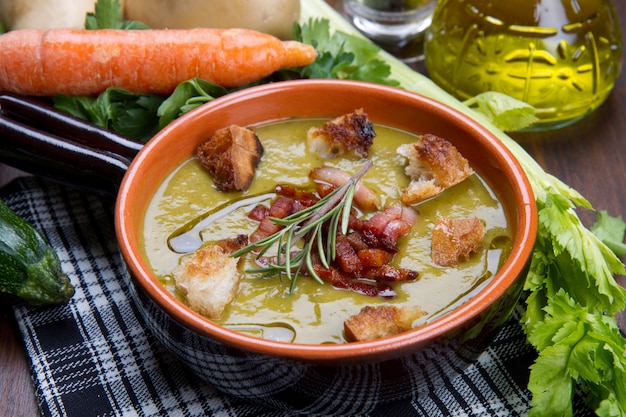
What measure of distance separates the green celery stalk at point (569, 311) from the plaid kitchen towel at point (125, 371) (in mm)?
131

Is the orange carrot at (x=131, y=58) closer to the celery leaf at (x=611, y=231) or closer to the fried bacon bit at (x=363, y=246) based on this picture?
the fried bacon bit at (x=363, y=246)

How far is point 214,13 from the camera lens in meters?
3.37

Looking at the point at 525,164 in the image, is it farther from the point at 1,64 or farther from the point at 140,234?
the point at 1,64

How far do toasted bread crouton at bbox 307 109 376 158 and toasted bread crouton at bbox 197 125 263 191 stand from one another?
0.22 meters

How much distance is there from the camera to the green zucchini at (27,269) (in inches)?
98.7

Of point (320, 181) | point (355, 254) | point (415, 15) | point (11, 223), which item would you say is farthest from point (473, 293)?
point (415, 15)

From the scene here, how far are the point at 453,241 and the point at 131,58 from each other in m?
1.62

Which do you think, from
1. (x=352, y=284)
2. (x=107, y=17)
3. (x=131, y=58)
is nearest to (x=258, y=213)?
(x=352, y=284)

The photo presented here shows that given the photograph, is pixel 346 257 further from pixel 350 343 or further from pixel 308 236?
pixel 350 343

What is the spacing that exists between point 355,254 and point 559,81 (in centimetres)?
157

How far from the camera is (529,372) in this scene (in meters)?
2.41

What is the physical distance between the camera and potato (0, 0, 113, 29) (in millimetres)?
3381

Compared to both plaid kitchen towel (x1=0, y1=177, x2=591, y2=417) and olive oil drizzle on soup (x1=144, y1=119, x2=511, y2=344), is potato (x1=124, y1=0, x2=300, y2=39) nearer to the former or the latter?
olive oil drizzle on soup (x1=144, y1=119, x2=511, y2=344)

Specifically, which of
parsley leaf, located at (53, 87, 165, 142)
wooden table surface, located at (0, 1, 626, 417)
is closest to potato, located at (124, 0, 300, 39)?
parsley leaf, located at (53, 87, 165, 142)
